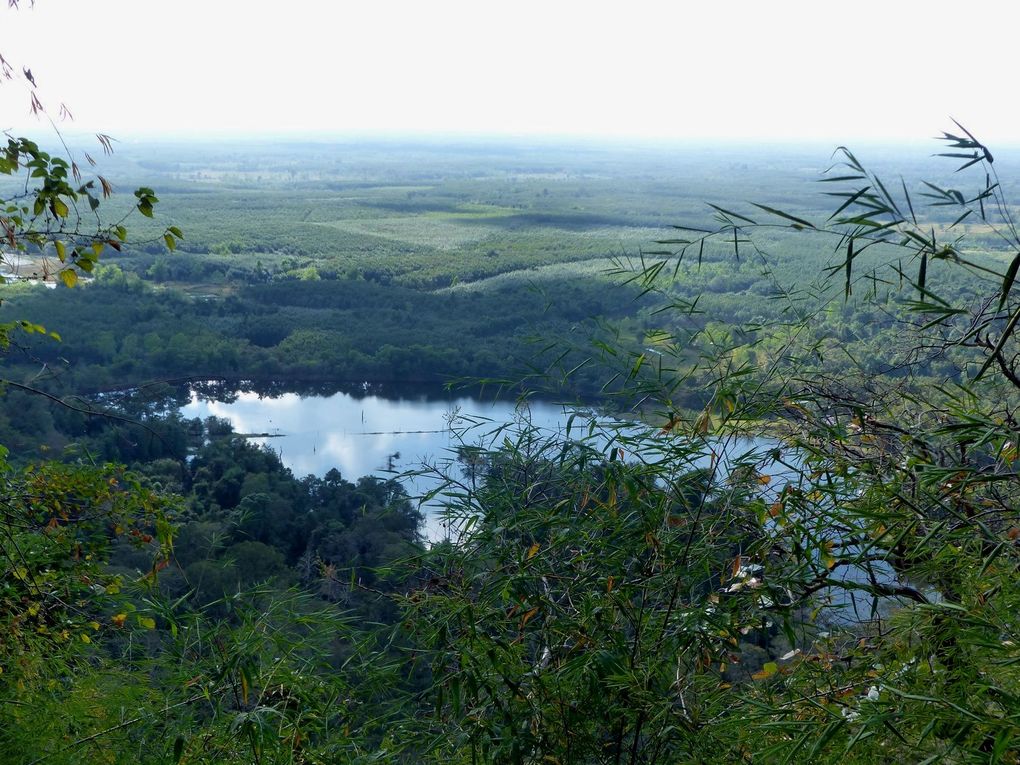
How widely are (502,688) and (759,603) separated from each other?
1.69 feet

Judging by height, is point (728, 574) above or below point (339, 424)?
above

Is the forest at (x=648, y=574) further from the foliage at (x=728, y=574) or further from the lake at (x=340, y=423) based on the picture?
the lake at (x=340, y=423)

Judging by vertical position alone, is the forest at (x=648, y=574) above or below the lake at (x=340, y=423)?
above

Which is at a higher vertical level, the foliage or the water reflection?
the foliage

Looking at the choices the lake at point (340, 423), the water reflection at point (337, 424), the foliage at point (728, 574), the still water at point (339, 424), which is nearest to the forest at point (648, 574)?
the foliage at point (728, 574)

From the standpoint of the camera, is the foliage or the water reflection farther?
the water reflection

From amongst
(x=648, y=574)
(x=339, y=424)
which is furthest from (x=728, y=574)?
(x=339, y=424)

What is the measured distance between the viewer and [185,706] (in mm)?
1844

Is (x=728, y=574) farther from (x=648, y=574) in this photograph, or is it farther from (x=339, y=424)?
(x=339, y=424)

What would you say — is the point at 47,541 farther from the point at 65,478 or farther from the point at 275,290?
the point at 275,290

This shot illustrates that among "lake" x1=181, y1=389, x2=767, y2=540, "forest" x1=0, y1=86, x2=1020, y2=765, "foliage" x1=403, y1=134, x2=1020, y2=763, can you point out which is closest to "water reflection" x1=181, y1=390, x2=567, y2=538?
"lake" x1=181, y1=389, x2=767, y2=540

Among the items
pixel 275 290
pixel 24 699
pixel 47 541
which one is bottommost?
pixel 275 290

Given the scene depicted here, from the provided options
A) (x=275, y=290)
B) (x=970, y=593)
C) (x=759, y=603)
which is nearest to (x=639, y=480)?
(x=759, y=603)

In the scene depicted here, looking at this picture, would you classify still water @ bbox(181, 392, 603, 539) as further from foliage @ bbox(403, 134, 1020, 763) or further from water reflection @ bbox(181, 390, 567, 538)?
foliage @ bbox(403, 134, 1020, 763)
